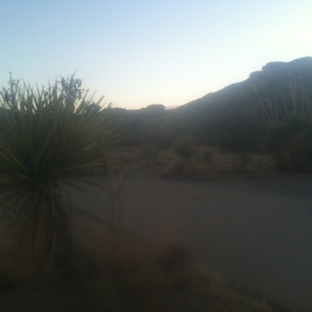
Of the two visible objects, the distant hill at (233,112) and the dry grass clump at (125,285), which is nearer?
the dry grass clump at (125,285)

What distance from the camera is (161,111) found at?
102812 mm

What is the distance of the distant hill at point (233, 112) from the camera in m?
73.1

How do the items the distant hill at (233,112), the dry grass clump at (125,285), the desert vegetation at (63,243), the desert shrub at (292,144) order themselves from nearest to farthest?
the dry grass clump at (125,285), the desert vegetation at (63,243), the desert shrub at (292,144), the distant hill at (233,112)

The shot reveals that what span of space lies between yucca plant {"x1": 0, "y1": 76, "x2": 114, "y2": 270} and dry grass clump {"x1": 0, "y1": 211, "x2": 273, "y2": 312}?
1.67 ft

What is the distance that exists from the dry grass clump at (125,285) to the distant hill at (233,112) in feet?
192

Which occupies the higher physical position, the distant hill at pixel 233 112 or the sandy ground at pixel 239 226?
the distant hill at pixel 233 112

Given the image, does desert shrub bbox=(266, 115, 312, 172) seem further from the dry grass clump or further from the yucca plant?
the yucca plant

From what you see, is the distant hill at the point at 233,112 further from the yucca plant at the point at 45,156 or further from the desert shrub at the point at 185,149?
the yucca plant at the point at 45,156

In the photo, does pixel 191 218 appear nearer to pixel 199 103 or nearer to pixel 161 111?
pixel 199 103

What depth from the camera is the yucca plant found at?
26.9ft

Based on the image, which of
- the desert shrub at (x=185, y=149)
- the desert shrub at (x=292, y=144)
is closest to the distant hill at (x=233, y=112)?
the desert shrub at (x=185, y=149)

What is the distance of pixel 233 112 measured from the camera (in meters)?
85.6

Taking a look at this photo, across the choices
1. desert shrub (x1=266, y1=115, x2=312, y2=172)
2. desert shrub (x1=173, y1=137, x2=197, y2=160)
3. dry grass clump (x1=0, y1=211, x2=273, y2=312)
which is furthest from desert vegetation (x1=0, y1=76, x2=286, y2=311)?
desert shrub (x1=173, y1=137, x2=197, y2=160)

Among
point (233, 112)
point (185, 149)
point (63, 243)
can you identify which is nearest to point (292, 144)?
point (185, 149)
